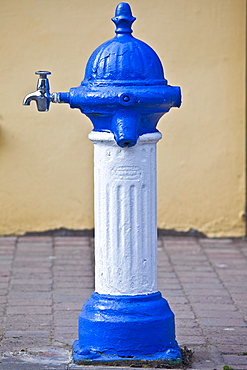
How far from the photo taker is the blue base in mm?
3475

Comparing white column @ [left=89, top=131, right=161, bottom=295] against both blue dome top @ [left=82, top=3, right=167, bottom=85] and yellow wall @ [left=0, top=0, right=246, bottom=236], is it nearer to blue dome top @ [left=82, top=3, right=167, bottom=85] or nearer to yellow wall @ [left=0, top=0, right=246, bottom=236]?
blue dome top @ [left=82, top=3, right=167, bottom=85]

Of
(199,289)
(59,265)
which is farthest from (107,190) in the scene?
(59,265)

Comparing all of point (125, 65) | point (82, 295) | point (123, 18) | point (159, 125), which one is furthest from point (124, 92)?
point (159, 125)

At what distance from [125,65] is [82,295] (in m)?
1.93

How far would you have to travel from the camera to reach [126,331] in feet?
11.4

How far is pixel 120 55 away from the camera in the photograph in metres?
3.45

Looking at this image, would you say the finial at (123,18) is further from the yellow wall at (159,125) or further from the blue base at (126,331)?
the yellow wall at (159,125)

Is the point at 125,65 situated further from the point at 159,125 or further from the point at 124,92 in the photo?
the point at 159,125

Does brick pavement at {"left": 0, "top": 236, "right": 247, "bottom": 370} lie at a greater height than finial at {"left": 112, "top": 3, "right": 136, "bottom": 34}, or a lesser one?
lesser

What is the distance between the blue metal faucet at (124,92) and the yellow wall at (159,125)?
2851 mm

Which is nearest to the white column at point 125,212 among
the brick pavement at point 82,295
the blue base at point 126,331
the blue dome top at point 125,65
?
the blue base at point 126,331

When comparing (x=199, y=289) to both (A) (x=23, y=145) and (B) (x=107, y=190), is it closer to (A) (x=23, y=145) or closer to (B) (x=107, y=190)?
(B) (x=107, y=190)

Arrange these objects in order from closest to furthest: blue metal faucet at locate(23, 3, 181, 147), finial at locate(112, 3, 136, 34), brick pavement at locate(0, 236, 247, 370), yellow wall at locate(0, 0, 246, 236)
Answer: blue metal faucet at locate(23, 3, 181, 147) → finial at locate(112, 3, 136, 34) → brick pavement at locate(0, 236, 247, 370) → yellow wall at locate(0, 0, 246, 236)

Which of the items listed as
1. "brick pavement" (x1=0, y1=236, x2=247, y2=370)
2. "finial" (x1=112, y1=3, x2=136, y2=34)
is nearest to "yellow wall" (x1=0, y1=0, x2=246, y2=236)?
"brick pavement" (x1=0, y1=236, x2=247, y2=370)
